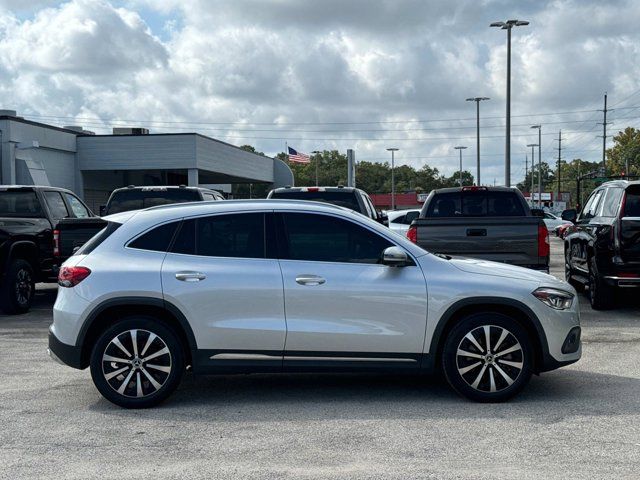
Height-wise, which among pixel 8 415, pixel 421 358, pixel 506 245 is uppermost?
pixel 506 245

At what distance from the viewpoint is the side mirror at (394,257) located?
638 centimetres

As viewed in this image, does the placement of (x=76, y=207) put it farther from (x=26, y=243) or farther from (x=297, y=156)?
(x=297, y=156)

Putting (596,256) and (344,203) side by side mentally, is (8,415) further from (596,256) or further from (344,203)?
(596,256)

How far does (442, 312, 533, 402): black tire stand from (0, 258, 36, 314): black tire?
8.00 metres

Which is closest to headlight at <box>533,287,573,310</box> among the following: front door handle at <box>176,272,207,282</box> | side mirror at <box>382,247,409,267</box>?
side mirror at <box>382,247,409,267</box>

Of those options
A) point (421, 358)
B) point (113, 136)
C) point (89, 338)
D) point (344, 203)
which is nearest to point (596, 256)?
point (344, 203)

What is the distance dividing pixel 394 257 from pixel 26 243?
7.98 metres

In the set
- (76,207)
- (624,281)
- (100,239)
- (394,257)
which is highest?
(76,207)

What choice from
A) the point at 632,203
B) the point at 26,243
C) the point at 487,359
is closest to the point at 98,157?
the point at 26,243

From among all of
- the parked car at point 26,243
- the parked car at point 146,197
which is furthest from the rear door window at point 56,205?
the parked car at point 146,197

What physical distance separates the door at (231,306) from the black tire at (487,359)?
4.63ft

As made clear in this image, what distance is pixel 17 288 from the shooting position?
40.4 ft

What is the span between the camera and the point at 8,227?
12.2 m

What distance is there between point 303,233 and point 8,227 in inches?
283
